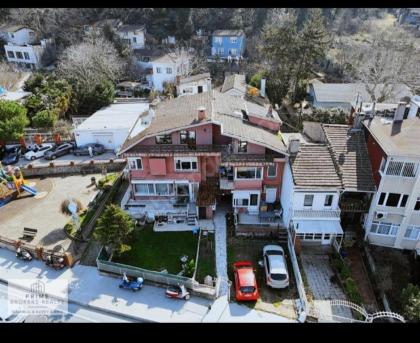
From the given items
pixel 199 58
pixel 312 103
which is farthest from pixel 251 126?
pixel 199 58

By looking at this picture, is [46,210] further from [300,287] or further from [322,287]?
[322,287]

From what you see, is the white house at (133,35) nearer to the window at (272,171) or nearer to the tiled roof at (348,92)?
the tiled roof at (348,92)

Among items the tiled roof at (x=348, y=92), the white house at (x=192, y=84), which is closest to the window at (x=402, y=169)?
the tiled roof at (x=348, y=92)

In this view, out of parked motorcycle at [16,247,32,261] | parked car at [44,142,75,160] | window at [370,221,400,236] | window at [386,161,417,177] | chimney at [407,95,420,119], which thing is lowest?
parked motorcycle at [16,247,32,261]

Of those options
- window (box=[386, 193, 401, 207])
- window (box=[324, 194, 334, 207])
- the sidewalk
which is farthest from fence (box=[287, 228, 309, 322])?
window (box=[386, 193, 401, 207])

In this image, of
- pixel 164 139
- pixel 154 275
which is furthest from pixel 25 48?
pixel 154 275

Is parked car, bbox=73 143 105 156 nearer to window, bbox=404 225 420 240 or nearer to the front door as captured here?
the front door

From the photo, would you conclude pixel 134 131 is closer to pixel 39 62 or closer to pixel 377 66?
pixel 377 66
